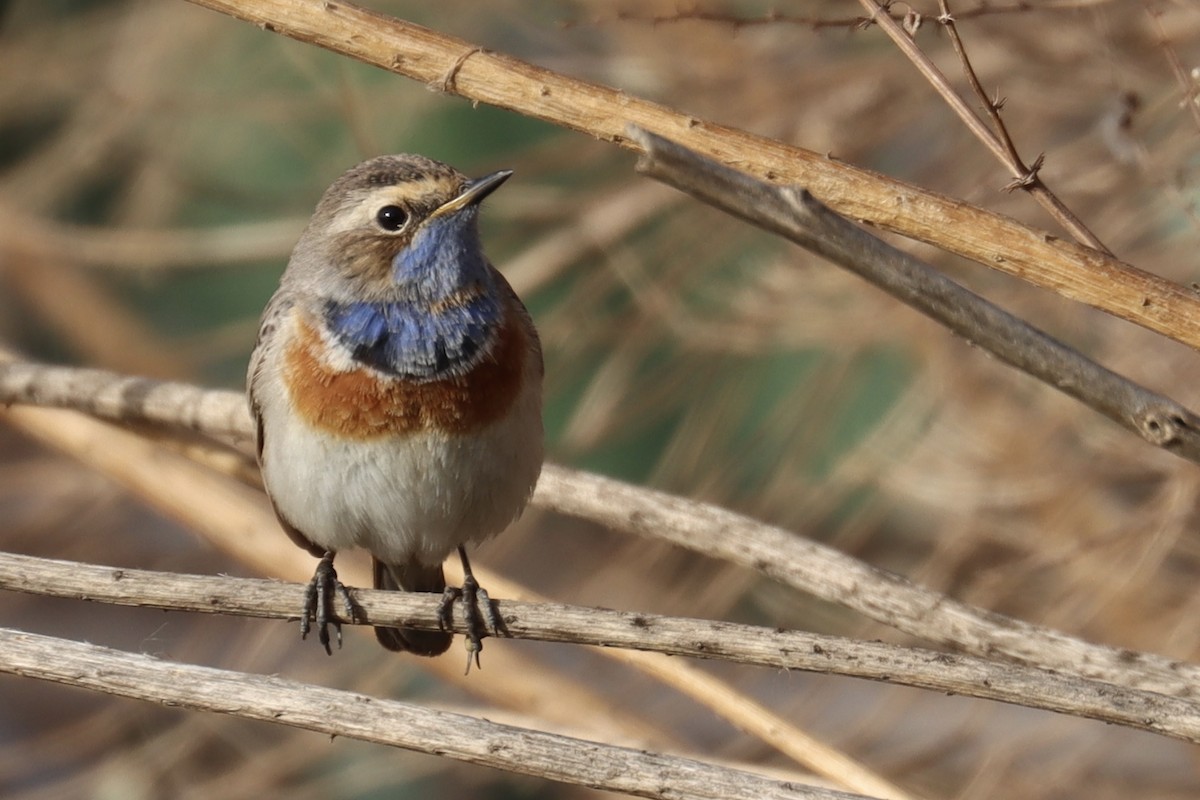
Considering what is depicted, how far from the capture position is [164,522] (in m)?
7.86

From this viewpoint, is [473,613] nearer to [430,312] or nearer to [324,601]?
[324,601]

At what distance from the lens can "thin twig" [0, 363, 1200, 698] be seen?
3221 mm

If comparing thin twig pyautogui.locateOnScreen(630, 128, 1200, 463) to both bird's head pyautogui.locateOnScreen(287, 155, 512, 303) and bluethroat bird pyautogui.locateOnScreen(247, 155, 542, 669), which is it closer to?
bluethroat bird pyautogui.locateOnScreen(247, 155, 542, 669)

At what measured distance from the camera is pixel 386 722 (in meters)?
2.89

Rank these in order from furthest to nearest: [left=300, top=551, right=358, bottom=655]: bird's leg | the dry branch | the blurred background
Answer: the blurred background < [left=300, top=551, right=358, bottom=655]: bird's leg < the dry branch

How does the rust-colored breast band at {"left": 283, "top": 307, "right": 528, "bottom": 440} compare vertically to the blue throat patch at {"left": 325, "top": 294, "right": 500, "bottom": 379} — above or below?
below

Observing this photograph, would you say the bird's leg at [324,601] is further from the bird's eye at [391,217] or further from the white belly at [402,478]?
the bird's eye at [391,217]

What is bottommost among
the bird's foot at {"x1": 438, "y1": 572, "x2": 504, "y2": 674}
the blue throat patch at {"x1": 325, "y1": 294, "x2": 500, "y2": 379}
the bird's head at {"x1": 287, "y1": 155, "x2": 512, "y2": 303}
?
the bird's foot at {"x1": 438, "y1": 572, "x2": 504, "y2": 674}

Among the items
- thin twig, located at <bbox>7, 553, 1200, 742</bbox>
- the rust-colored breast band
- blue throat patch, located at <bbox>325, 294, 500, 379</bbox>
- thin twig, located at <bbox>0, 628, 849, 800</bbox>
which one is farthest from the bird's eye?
thin twig, located at <bbox>0, 628, 849, 800</bbox>

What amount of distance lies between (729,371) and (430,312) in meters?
2.39

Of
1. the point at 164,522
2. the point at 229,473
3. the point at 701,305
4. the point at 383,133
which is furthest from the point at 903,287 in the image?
the point at 164,522

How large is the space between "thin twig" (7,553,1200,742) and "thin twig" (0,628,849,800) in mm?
130

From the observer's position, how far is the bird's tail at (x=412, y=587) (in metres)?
4.35

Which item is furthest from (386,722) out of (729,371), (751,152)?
(729,371)
